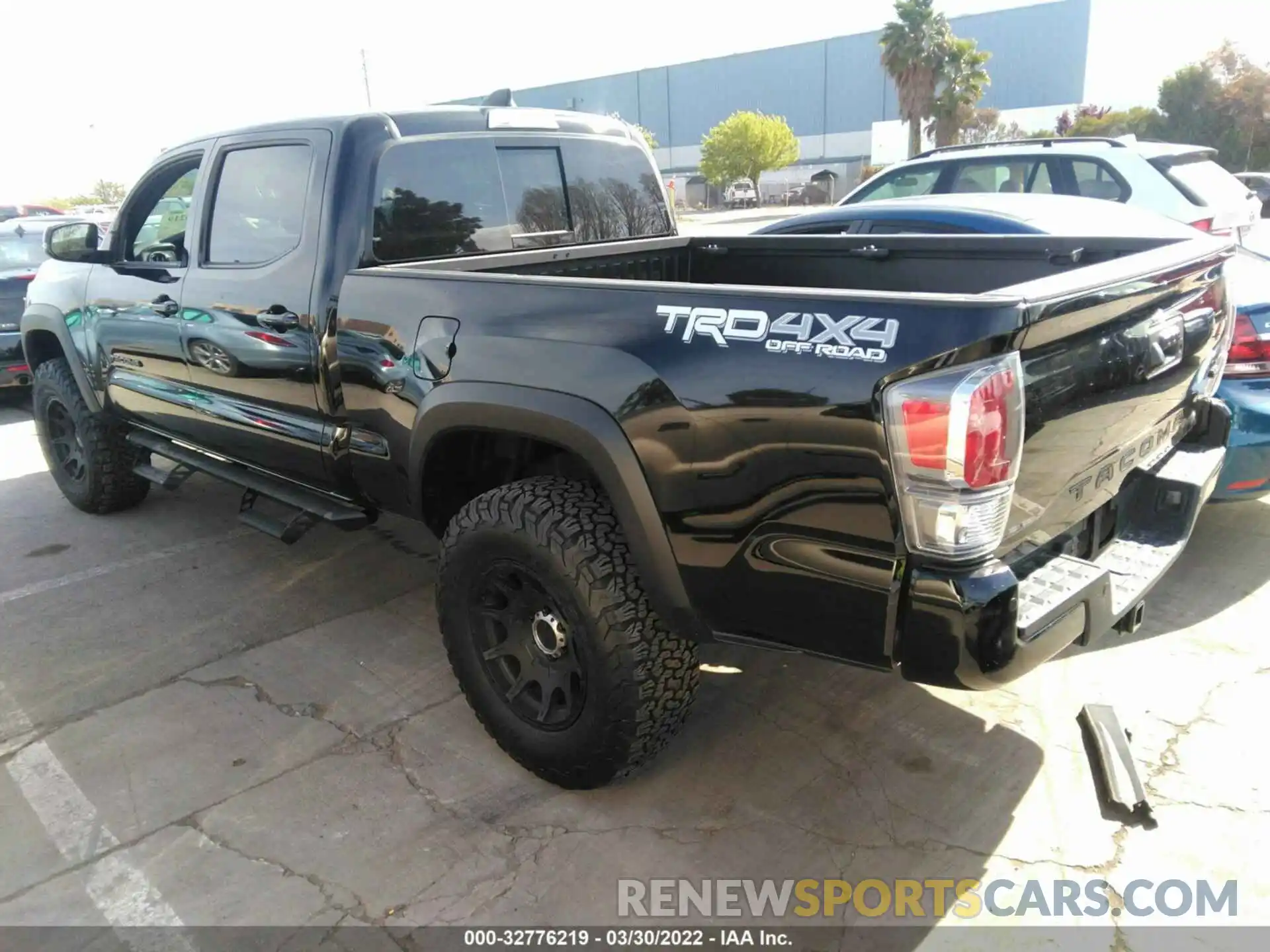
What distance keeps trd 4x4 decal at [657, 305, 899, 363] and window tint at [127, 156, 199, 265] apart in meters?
2.85

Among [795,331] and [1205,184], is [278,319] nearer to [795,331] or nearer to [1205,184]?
[795,331]

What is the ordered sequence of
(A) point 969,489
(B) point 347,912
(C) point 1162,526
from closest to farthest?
(A) point 969,489
(B) point 347,912
(C) point 1162,526

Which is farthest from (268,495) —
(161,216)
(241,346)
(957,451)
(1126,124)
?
(1126,124)

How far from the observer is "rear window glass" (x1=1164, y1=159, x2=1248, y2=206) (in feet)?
22.0

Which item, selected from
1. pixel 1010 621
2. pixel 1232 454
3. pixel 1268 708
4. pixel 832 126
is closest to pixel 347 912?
pixel 1010 621

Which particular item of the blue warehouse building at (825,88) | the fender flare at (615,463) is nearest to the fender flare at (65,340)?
the fender flare at (615,463)

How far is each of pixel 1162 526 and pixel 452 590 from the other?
215cm

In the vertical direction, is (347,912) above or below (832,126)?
below

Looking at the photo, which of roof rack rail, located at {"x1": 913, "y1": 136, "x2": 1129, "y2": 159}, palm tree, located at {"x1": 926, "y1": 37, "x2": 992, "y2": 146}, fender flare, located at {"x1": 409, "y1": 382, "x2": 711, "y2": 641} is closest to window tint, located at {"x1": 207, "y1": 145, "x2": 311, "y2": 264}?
fender flare, located at {"x1": 409, "y1": 382, "x2": 711, "y2": 641}

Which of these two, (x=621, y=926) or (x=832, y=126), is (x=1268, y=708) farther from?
(x=832, y=126)

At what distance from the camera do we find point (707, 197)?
6556 centimetres

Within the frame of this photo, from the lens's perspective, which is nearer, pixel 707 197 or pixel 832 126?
pixel 707 197

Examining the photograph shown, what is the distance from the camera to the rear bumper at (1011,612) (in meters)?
1.95

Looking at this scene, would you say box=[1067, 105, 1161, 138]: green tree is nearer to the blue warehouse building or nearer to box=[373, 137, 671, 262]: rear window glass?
the blue warehouse building
